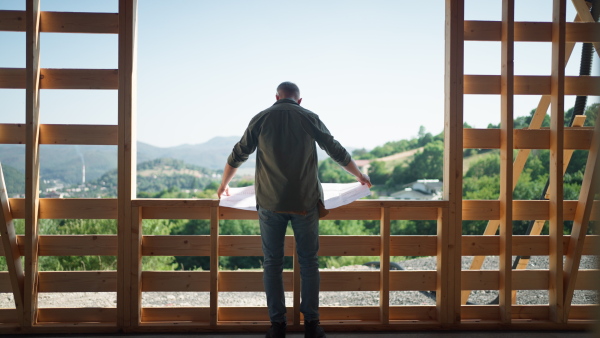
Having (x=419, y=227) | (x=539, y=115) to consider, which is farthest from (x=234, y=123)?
(x=539, y=115)

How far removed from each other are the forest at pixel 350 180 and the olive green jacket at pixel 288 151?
345 inches

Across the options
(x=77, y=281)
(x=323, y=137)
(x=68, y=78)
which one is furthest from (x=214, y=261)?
(x=68, y=78)

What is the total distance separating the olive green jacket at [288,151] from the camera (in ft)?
9.15

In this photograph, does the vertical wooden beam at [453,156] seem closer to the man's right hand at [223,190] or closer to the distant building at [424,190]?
the man's right hand at [223,190]

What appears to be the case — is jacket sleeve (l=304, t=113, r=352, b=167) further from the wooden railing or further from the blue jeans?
the wooden railing

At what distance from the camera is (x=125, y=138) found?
3.20 m

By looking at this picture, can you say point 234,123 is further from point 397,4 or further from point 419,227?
point 419,227

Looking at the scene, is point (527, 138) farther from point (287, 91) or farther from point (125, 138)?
point (125, 138)

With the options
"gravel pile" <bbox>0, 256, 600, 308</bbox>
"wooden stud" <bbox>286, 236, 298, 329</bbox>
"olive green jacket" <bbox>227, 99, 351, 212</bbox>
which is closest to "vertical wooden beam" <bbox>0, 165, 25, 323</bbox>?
"olive green jacket" <bbox>227, 99, 351, 212</bbox>

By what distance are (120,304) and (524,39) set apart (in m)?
3.32

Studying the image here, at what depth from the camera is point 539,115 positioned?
3.89m

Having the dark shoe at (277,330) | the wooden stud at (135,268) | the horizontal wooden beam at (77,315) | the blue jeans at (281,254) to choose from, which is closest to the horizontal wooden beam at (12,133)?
the wooden stud at (135,268)

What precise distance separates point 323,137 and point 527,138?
1612mm

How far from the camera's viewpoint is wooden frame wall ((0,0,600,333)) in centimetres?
320
